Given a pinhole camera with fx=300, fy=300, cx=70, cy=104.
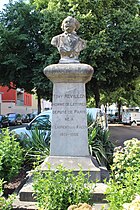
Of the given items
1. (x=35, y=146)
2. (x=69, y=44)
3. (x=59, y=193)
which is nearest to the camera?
(x=59, y=193)

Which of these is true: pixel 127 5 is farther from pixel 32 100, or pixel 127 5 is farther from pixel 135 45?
pixel 32 100

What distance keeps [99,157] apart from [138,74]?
13797mm

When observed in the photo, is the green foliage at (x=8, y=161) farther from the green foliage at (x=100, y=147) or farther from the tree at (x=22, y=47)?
the tree at (x=22, y=47)

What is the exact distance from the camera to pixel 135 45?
57.5ft

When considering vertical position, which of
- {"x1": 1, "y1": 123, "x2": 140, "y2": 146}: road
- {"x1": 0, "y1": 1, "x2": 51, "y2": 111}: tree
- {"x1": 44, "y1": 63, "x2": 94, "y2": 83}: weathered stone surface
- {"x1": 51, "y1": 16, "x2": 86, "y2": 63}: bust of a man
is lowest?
{"x1": 1, "y1": 123, "x2": 140, "y2": 146}: road

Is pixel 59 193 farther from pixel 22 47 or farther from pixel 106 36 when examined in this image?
pixel 22 47

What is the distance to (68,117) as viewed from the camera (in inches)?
218

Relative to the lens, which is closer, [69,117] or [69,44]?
[69,117]

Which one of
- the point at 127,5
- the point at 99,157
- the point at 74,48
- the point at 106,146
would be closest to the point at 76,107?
the point at 74,48

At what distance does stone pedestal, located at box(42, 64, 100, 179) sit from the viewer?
5.48 metres

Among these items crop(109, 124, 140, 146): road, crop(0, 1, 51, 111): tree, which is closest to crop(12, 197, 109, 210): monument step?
crop(109, 124, 140, 146): road

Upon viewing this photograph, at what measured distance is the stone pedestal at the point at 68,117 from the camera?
5.48m

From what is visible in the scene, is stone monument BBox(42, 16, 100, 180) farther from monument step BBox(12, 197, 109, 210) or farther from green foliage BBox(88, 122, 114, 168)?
green foliage BBox(88, 122, 114, 168)

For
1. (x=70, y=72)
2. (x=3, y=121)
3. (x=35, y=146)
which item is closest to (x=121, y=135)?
(x=3, y=121)
